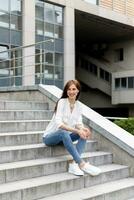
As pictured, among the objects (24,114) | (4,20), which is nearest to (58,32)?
(4,20)

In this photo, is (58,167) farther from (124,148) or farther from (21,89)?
(21,89)

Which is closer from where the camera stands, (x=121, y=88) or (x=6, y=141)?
(x=6, y=141)

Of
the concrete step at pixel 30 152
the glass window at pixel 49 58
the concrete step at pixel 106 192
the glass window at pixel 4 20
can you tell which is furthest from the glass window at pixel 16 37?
the concrete step at pixel 106 192

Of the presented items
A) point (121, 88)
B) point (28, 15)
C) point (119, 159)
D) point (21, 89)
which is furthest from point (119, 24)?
point (119, 159)

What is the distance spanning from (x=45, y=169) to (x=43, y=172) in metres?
0.05

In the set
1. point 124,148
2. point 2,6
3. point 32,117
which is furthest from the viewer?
point 2,6

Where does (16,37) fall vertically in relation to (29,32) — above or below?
below

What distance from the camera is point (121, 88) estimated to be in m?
34.2

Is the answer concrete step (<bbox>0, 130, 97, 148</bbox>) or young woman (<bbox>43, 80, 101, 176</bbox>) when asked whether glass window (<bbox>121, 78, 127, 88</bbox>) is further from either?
young woman (<bbox>43, 80, 101, 176</bbox>)

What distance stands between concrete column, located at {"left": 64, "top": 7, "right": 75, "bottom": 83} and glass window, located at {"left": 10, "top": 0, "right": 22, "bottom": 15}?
3824 mm

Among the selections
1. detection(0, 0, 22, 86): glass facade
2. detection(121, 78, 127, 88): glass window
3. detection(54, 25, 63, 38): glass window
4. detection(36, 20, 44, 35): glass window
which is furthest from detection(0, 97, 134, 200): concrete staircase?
detection(121, 78, 127, 88): glass window

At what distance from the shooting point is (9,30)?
2391cm

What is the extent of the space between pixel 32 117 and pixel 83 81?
29.4 metres

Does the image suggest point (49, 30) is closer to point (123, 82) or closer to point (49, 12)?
point (49, 12)
